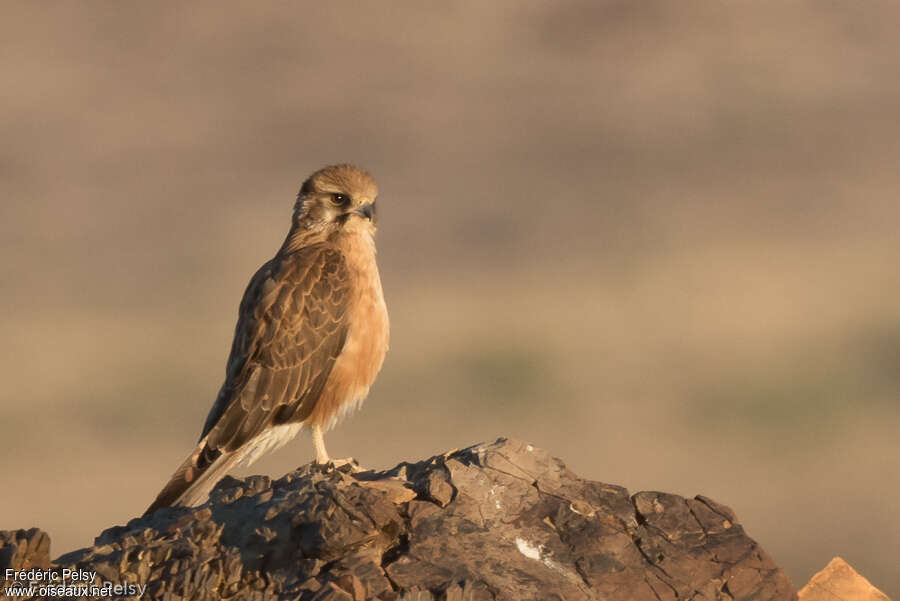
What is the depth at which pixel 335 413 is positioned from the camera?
10.4 metres

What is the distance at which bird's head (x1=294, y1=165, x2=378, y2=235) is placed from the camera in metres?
10.9

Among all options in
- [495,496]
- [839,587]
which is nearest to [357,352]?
[495,496]

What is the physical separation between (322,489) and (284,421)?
9.34 feet

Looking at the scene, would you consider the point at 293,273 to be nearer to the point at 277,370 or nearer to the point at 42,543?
the point at 277,370

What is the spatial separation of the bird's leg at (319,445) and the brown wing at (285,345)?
0.16 m

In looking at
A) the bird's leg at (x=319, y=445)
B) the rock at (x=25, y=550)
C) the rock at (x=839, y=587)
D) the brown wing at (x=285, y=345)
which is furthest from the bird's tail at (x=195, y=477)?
the rock at (x=839, y=587)

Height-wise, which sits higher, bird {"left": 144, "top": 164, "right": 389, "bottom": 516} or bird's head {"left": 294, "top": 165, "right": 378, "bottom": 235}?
bird's head {"left": 294, "top": 165, "right": 378, "bottom": 235}

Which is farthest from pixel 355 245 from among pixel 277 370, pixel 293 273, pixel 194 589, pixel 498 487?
pixel 194 589

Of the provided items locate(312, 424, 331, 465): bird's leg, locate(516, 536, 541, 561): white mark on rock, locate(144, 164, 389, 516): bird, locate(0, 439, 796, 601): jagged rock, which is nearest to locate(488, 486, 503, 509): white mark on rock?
locate(0, 439, 796, 601): jagged rock

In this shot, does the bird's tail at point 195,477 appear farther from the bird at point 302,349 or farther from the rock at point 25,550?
the rock at point 25,550

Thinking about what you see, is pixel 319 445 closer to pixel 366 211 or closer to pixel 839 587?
pixel 366 211

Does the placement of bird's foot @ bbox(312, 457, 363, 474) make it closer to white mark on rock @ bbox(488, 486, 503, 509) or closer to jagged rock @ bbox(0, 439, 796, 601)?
jagged rock @ bbox(0, 439, 796, 601)

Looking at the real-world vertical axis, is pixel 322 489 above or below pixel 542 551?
above

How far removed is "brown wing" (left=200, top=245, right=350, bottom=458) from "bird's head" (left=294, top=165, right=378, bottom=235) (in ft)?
1.75
